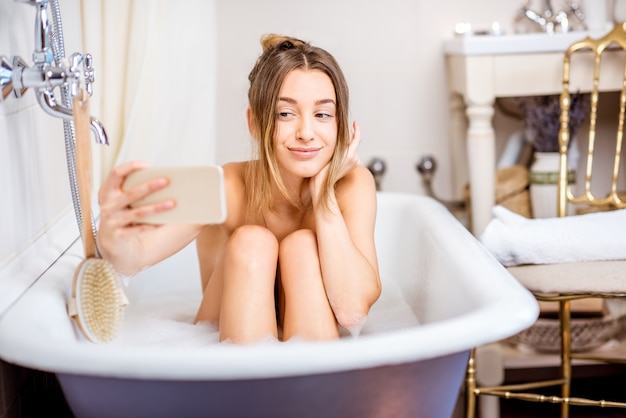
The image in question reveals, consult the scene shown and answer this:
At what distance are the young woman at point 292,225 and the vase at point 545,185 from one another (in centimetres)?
92

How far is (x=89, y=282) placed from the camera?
130 centimetres

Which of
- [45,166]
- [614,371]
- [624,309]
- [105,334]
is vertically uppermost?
[45,166]

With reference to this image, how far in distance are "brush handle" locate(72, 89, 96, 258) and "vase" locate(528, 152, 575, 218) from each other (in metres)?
1.54

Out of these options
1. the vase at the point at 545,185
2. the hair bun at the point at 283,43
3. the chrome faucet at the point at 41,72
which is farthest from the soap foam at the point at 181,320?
the vase at the point at 545,185

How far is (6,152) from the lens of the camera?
4.52ft

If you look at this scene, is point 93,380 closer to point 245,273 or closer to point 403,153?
point 245,273

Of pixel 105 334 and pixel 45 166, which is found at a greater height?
pixel 45 166

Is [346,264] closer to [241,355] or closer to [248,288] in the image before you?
[248,288]

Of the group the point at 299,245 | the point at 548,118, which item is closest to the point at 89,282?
the point at 299,245

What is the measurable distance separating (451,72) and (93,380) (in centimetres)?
186

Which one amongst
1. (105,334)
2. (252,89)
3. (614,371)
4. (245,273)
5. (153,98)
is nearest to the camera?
(105,334)

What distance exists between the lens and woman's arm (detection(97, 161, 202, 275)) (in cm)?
115

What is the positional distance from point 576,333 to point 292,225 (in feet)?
3.27

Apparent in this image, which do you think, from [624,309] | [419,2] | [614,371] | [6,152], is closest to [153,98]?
[6,152]
